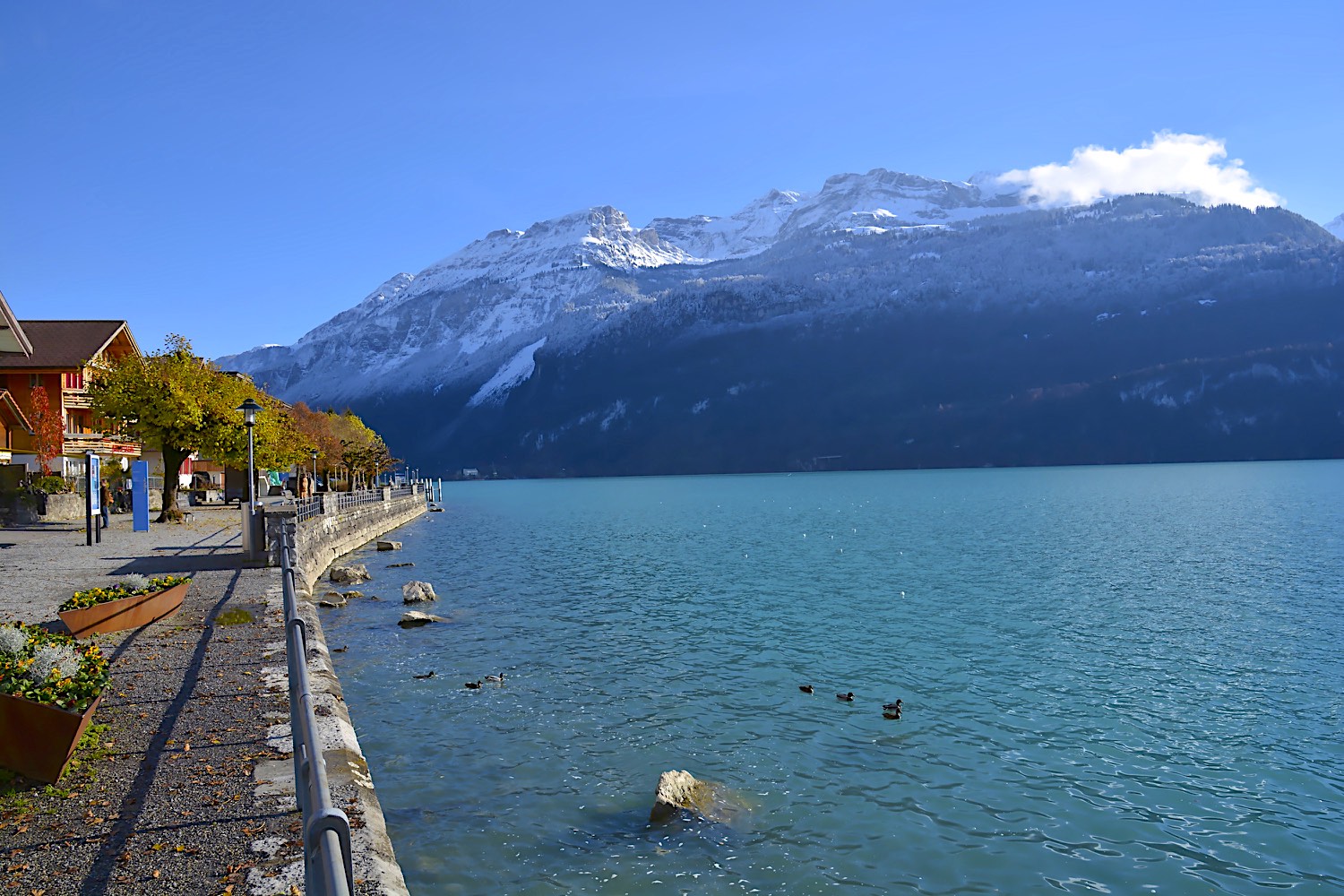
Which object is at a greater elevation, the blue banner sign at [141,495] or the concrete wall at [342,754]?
the blue banner sign at [141,495]

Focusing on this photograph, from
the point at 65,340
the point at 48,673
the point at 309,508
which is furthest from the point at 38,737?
the point at 65,340

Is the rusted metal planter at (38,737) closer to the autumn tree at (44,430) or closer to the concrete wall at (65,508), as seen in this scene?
the concrete wall at (65,508)

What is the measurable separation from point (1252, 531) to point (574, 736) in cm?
5322

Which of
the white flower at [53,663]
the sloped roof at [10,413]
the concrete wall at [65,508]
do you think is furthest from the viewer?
the sloped roof at [10,413]

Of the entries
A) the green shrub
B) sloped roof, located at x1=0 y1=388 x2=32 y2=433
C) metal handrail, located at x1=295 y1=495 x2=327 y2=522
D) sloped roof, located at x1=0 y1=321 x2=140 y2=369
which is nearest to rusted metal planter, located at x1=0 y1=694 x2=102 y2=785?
the green shrub

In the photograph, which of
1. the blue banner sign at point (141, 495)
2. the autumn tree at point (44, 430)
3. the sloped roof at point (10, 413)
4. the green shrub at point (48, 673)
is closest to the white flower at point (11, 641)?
the green shrub at point (48, 673)

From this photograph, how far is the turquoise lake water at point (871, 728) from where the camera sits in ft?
35.2

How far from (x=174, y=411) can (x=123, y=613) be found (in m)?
35.3

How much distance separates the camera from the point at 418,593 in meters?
29.5

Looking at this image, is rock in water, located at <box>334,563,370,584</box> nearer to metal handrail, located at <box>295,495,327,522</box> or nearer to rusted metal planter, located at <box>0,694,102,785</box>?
metal handrail, located at <box>295,495,327,522</box>

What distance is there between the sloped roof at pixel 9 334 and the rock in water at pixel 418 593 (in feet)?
41.4

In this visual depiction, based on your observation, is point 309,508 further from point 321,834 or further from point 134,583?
point 321,834

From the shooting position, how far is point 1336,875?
33.9 ft

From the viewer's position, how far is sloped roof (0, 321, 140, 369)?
60531mm
